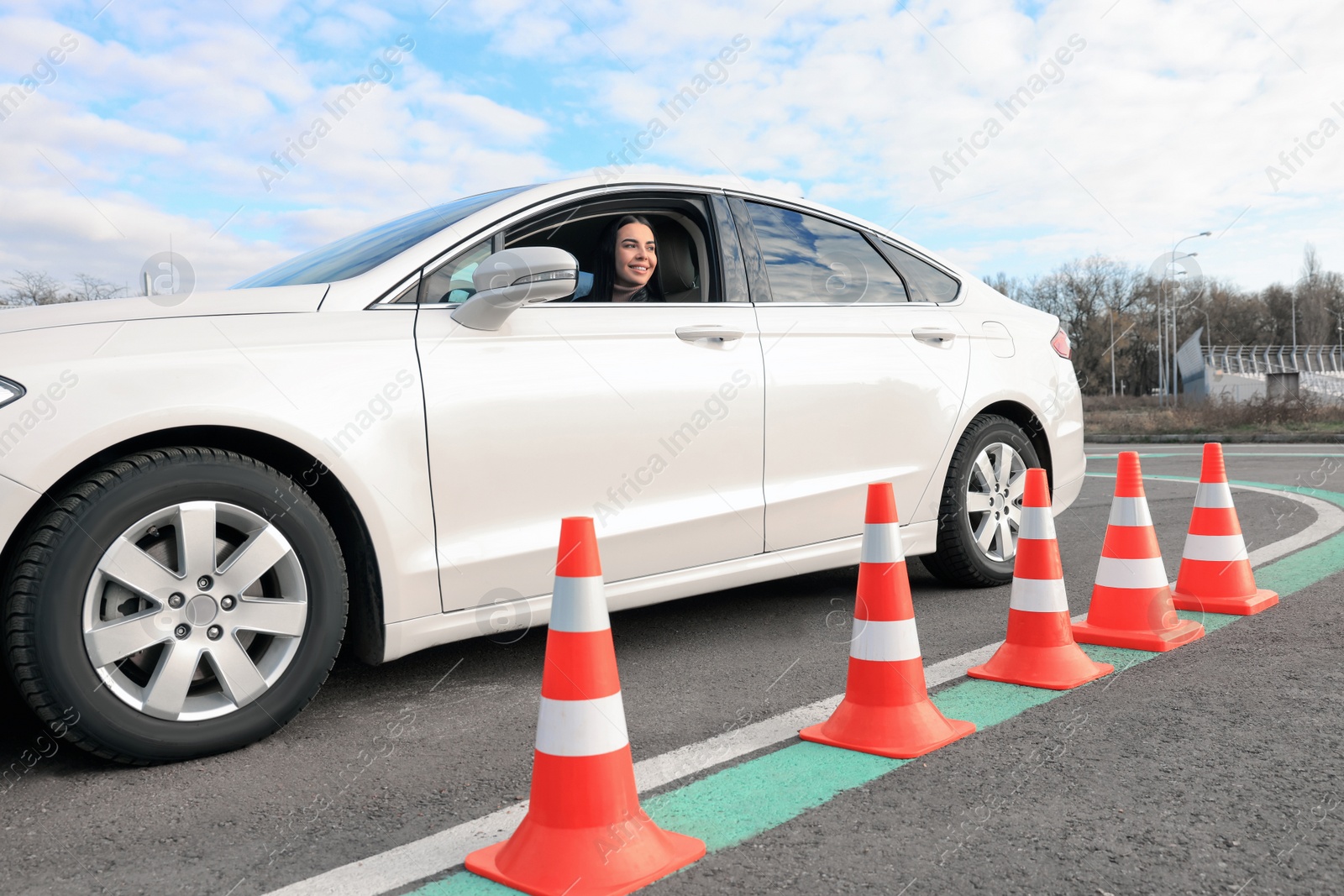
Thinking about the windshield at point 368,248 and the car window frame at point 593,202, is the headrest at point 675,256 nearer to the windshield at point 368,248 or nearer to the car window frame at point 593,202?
the car window frame at point 593,202

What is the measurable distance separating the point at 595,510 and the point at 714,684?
677 mm

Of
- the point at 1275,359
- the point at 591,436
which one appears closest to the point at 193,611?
the point at 591,436

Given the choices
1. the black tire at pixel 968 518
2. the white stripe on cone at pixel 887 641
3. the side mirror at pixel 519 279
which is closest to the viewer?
the white stripe on cone at pixel 887 641

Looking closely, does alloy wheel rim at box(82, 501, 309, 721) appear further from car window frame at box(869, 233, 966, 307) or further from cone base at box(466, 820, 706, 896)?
car window frame at box(869, 233, 966, 307)

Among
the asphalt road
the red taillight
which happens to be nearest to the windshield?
the asphalt road

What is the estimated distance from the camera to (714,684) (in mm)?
3336

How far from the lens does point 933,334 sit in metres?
4.47

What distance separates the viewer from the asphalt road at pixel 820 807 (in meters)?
1.97

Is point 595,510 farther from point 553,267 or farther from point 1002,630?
point 1002,630

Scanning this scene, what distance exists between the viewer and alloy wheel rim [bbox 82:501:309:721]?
2498mm

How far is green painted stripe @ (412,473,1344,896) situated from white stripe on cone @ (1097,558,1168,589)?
48cm

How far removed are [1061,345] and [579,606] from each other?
385 cm

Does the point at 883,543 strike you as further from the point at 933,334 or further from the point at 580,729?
the point at 933,334

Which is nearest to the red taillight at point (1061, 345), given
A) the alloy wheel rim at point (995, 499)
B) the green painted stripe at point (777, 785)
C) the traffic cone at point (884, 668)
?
the alloy wheel rim at point (995, 499)
